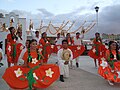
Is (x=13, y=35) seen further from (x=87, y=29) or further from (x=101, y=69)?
(x=87, y=29)

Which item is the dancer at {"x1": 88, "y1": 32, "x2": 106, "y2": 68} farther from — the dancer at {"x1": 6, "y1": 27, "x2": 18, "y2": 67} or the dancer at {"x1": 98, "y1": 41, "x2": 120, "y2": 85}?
the dancer at {"x1": 6, "y1": 27, "x2": 18, "y2": 67}

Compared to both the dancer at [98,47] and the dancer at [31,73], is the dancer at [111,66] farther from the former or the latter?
the dancer at [98,47]

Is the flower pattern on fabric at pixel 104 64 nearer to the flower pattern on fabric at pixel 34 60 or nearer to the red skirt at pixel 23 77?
the red skirt at pixel 23 77

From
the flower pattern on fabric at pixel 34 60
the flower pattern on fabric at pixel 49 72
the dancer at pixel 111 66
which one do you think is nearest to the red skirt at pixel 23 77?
the flower pattern on fabric at pixel 49 72

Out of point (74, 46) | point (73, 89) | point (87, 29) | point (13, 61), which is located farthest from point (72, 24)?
point (73, 89)

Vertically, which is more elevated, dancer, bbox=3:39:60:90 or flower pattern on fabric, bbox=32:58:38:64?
flower pattern on fabric, bbox=32:58:38:64

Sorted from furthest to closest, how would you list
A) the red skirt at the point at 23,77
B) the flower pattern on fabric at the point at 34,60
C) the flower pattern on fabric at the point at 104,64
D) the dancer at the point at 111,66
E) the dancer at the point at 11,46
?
the dancer at the point at 11,46 → the flower pattern on fabric at the point at 104,64 → the dancer at the point at 111,66 → the flower pattern on fabric at the point at 34,60 → the red skirt at the point at 23,77

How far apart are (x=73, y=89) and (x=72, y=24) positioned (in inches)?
720

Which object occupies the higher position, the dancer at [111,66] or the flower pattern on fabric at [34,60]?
the flower pattern on fabric at [34,60]

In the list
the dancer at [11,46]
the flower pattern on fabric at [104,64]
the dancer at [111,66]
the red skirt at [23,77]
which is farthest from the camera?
the dancer at [11,46]

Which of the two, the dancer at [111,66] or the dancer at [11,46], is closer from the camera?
the dancer at [111,66]

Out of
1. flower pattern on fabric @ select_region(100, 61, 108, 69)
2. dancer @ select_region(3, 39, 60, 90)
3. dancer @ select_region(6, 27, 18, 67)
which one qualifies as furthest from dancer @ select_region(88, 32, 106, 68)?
dancer @ select_region(3, 39, 60, 90)

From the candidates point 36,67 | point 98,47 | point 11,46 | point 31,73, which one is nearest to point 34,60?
point 36,67

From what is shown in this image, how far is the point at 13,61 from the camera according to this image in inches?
252
